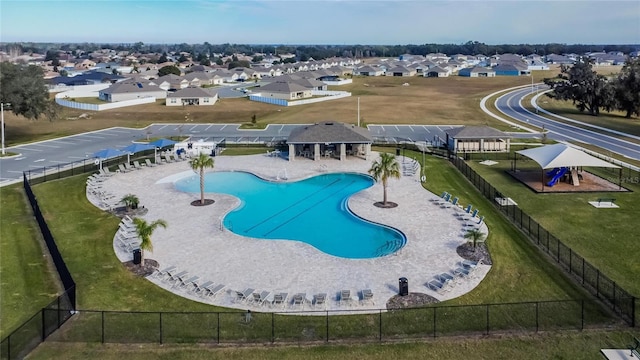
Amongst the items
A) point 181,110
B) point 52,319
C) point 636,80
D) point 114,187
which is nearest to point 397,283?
point 52,319

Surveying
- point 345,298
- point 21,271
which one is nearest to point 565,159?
point 345,298

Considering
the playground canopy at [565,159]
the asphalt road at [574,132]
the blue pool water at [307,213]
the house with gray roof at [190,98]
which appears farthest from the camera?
the house with gray roof at [190,98]

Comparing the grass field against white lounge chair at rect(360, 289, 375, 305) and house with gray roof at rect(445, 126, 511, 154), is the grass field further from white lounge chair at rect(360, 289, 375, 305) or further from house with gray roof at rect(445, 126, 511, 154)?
house with gray roof at rect(445, 126, 511, 154)

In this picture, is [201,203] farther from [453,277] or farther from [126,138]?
[126,138]

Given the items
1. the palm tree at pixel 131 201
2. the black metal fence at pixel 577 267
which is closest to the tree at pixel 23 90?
the palm tree at pixel 131 201

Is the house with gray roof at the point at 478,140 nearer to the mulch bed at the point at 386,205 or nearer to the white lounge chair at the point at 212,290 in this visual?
the mulch bed at the point at 386,205

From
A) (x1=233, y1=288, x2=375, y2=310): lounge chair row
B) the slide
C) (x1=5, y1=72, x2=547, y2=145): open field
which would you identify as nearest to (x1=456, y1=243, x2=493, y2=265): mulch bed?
(x1=233, y1=288, x2=375, y2=310): lounge chair row

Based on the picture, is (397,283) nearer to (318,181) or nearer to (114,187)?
(318,181)
